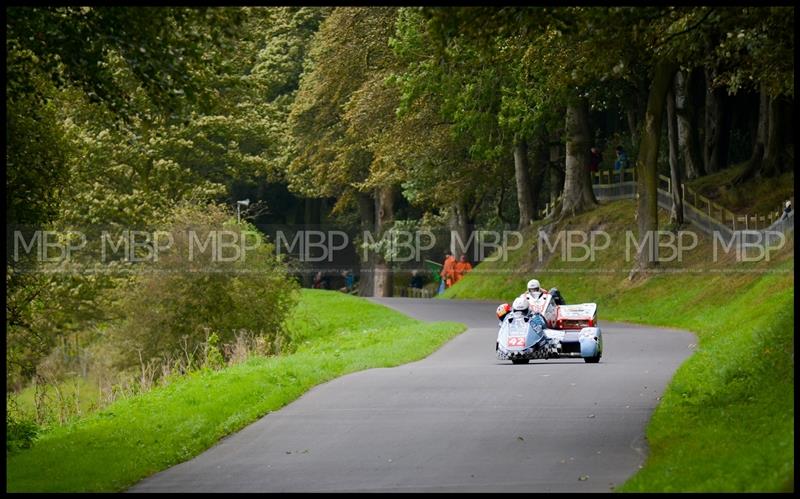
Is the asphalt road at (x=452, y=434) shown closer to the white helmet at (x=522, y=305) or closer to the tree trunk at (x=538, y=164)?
the white helmet at (x=522, y=305)

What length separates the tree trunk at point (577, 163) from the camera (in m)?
51.3

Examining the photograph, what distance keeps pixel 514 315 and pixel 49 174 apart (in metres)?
8.95

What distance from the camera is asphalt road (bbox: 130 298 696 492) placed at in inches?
593

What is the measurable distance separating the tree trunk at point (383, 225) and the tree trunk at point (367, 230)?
0.75 meters

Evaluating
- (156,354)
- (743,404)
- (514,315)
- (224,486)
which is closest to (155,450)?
(224,486)

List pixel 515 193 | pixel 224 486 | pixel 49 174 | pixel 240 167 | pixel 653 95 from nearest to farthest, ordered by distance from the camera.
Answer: pixel 224 486 → pixel 49 174 → pixel 653 95 → pixel 240 167 → pixel 515 193

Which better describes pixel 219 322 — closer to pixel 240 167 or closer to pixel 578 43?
pixel 578 43

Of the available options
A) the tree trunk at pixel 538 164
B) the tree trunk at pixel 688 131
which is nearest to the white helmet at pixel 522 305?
the tree trunk at pixel 688 131

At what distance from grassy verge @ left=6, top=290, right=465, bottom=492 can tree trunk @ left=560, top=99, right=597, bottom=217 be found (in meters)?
16.6

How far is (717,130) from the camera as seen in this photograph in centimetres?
5116

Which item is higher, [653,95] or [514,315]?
[653,95]

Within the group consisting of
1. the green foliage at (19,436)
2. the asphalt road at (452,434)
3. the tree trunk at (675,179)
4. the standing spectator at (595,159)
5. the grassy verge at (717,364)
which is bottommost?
the green foliage at (19,436)

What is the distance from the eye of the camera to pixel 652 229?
45.1 m

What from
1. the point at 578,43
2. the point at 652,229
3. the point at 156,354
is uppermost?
the point at 578,43
